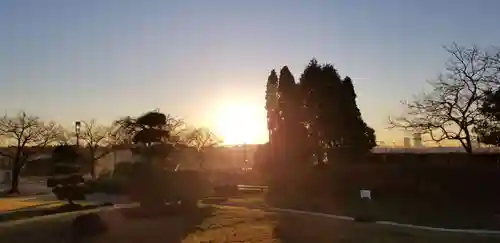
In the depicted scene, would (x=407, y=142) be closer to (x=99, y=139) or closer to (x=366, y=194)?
(x=366, y=194)

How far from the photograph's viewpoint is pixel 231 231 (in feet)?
58.1

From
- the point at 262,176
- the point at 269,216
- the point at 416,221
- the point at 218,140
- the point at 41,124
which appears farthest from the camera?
the point at 218,140

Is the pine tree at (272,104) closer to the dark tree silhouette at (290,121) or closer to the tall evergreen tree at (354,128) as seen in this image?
the dark tree silhouette at (290,121)

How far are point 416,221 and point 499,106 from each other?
303 inches

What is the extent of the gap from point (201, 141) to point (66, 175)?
30.9 metres

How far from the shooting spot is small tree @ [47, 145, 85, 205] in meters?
25.7

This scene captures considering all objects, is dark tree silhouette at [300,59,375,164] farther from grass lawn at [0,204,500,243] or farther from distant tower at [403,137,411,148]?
grass lawn at [0,204,500,243]

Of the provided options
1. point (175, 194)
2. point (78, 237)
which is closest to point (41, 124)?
point (175, 194)

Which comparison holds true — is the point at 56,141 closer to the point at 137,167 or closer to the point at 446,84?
the point at 137,167

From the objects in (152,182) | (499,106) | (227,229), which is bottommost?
(227,229)

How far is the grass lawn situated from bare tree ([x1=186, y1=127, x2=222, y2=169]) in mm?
31182

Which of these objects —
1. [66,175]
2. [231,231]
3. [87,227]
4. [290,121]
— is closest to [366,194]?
[231,231]

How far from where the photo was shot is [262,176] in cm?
3588

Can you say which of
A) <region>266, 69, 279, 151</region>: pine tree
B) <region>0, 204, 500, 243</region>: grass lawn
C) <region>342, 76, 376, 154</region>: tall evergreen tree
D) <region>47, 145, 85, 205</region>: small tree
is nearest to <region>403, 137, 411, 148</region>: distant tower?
<region>342, 76, 376, 154</region>: tall evergreen tree
